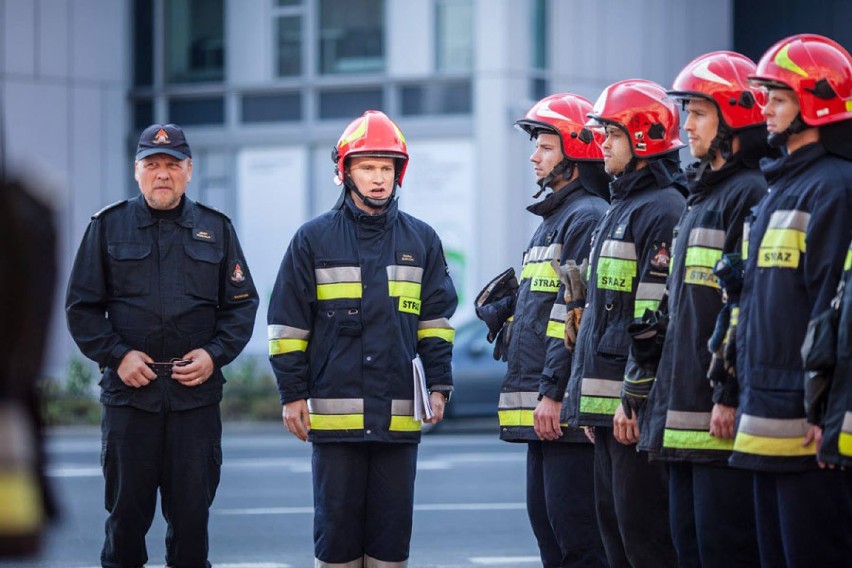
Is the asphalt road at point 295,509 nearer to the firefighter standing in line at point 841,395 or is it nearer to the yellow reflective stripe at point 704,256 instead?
the yellow reflective stripe at point 704,256

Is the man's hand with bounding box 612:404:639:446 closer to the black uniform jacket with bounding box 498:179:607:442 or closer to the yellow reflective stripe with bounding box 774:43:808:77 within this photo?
the black uniform jacket with bounding box 498:179:607:442

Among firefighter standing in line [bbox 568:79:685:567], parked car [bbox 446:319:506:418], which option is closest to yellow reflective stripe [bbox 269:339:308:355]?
firefighter standing in line [bbox 568:79:685:567]

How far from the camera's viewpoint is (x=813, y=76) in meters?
5.38

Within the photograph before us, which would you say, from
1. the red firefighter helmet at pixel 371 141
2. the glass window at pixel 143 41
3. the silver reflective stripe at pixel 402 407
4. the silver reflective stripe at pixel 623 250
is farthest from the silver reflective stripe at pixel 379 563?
the glass window at pixel 143 41

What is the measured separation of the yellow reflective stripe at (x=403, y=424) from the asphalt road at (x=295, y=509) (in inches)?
61.7

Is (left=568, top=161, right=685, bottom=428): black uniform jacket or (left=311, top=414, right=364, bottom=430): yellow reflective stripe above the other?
(left=568, top=161, right=685, bottom=428): black uniform jacket

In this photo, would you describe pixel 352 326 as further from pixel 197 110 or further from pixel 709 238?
pixel 197 110

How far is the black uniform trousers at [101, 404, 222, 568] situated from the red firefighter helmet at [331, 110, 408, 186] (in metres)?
1.48

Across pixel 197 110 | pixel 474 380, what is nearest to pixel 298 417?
pixel 474 380

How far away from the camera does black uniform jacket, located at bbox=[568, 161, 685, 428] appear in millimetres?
6363

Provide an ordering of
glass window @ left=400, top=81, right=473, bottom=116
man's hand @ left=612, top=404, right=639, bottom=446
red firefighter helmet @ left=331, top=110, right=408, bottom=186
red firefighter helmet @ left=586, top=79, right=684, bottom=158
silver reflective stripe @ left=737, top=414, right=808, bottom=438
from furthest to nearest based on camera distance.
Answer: glass window @ left=400, top=81, right=473, bottom=116, red firefighter helmet @ left=331, top=110, right=408, bottom=186, red firefighter helmet @ left=586, top=79, right=684, bottom=158, man's hand @ left=612, top=404, right=639, bottom=446, silver reflective stripe @ left=737, top=414, right=808, bottom=438

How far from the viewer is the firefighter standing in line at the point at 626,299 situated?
6207mm

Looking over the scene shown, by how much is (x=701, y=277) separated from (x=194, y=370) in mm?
2665

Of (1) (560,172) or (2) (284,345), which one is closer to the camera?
(2) (284,345)
